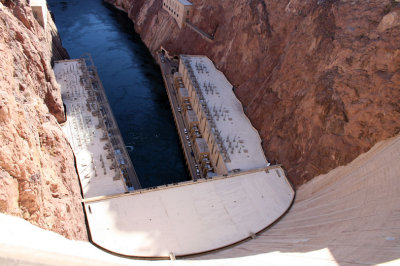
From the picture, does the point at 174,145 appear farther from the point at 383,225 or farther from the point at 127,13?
the point at 127,13

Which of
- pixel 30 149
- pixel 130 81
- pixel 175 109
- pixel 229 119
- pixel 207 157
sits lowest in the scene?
pixel 130 81

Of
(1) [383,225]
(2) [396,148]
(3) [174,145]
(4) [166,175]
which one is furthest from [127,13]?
(1) [383,225]

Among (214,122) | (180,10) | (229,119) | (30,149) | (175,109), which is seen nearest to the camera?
(30,149)

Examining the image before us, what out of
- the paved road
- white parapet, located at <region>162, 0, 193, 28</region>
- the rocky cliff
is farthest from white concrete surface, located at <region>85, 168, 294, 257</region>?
white parapet, located at <region>162, 0, 193, 28</region>

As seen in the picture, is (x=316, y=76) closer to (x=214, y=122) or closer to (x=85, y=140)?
(x=214, y=122)

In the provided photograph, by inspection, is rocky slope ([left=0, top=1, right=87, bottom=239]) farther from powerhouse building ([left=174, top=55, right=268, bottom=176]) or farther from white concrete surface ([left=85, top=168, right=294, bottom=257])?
powerhouse building ([left=174, top=55, right=268, bottom=176])

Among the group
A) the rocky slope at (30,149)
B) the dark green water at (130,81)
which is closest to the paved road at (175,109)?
the dark green water at (130,81)

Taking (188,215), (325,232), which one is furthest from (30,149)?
(325,232)
